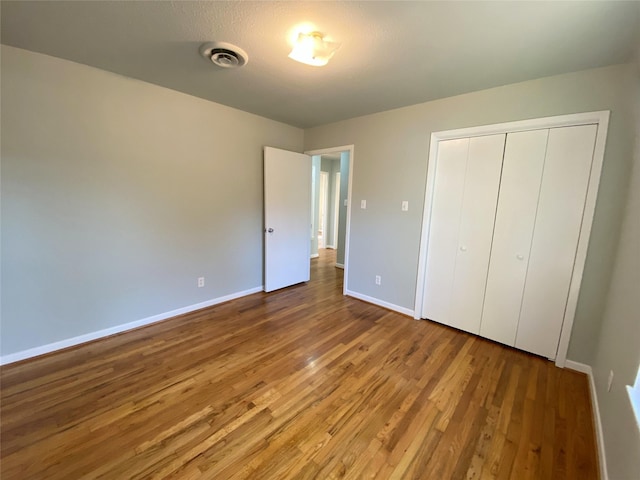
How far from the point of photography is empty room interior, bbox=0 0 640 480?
4.58 ft

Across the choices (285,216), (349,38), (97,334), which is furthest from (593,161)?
(97,334)

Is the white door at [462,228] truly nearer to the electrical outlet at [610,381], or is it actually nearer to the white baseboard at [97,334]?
the electrical outlet at [610,381]

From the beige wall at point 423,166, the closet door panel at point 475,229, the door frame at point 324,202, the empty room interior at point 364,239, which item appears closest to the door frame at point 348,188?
the beige wall at point 423,166

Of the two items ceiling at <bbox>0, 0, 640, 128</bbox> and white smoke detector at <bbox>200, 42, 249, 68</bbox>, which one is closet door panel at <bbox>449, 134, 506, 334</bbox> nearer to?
ceiling at <bbox>0, 0, 640, 128</bbox>

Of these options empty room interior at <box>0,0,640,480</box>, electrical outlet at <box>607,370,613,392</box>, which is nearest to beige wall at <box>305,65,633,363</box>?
empty room interior at <box>0,0,640,480</box>

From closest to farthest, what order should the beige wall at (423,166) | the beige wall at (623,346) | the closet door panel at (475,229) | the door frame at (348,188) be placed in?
the beige wall at (623,346)
the beige wall at (423,166)
the closet door panel at (475,229)
the door frame at (348,188)

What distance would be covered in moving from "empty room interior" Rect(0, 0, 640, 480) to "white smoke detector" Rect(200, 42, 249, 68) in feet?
0.18

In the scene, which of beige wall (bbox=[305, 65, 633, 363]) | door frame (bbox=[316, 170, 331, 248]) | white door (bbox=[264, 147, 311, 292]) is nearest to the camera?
beige wall (bbox=[305, 65, 633, 363])

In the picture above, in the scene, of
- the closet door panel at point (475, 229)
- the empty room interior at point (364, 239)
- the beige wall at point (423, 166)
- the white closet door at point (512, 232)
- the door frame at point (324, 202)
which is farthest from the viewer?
the door frame at point (324, 202)

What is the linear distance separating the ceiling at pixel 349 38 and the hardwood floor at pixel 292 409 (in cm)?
233

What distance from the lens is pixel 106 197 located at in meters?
2.29

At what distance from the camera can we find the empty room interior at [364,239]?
4.58ft

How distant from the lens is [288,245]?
378 cm

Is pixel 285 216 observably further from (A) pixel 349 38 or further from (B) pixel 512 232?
(B) pixel 512 232
